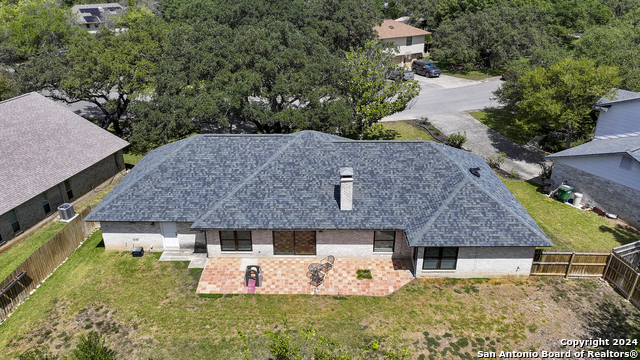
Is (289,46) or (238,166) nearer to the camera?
(238,166)

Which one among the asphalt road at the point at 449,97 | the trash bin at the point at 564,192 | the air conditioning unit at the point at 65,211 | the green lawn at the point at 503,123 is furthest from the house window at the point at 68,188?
the green lawn at the point at 503,123

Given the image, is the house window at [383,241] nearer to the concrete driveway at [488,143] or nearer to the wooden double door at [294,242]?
the wooden double door at [294,242]

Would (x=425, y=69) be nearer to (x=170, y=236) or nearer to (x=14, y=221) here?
(x=170, y=236)

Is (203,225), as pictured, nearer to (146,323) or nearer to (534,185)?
(146,323)

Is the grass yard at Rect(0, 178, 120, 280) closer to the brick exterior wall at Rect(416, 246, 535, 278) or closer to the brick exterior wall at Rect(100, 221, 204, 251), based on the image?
the brick exterior wall at Rect(100, 221, 204, 251)

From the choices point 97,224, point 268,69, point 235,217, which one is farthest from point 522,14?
point 97,224
